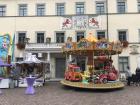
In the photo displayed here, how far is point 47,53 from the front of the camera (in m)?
33.1

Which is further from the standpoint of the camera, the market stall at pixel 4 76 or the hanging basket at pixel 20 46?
the hanging basket at pixel 20 46

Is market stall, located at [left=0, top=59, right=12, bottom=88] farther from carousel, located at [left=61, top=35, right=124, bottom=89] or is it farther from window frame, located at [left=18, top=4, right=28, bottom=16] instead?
window frame, located at [left=18, top=4, right=28, bottom=16]

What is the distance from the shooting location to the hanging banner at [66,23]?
3428 cm

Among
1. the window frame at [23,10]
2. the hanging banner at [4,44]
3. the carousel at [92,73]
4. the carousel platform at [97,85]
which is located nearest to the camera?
the carousel platform at [97,85]

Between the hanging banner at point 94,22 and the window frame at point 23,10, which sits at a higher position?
the window frame at point 23,10

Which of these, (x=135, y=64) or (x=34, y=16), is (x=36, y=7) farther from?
(x=135, y=64)

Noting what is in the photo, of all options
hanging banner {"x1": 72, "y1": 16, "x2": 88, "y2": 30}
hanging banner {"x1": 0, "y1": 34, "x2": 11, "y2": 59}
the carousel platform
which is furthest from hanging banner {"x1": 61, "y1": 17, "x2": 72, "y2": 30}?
the carousel platform

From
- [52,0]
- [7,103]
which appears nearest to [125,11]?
[52,0]

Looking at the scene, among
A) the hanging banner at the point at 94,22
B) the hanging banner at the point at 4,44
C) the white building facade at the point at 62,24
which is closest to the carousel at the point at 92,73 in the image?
the white building facade at the point at 62,24

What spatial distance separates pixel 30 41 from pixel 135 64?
42.9ft

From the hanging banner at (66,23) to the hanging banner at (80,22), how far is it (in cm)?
49

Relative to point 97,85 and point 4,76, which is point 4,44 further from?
point 97,85

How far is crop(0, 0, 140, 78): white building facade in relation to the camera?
109 ft

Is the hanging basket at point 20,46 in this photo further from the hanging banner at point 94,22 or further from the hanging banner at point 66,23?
the hanging banner at point 94,22
